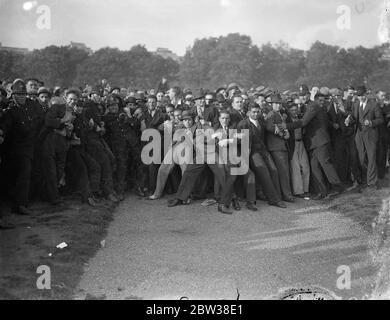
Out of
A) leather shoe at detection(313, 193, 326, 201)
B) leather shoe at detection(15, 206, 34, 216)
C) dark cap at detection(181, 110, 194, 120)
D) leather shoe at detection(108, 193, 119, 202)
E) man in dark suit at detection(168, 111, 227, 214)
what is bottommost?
leather shoe at detection(313, 193, 326, 201)

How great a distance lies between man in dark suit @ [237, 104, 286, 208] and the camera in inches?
338

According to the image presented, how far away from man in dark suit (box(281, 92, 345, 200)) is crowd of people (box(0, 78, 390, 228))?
0.9 inches

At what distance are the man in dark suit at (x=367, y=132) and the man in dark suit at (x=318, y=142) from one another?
37.5 inches

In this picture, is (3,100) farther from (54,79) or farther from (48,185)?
(54,79)

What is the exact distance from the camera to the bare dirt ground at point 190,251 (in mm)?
4723

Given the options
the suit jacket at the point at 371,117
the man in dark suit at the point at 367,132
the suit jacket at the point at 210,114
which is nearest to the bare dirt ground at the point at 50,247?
the suit jacket at the point at 210,114

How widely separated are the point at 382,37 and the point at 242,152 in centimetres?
322

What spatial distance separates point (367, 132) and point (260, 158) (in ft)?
10.1

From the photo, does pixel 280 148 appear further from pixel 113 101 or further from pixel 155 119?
pixel 113 101

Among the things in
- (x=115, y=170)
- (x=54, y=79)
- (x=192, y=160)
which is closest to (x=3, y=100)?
(x=115, y=170)

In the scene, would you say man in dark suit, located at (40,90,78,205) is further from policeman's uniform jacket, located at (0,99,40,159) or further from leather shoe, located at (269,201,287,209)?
leather shoe, located at (269,201,287,209)

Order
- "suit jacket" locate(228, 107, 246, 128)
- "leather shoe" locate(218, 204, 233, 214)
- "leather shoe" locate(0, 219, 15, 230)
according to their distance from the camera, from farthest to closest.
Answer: "suit jacket" locate(228, 107, 246, 128) → "leather shoe" locate(218, 204, 233, 214) → "leather shoe" locate(0, 219, 15, 230)

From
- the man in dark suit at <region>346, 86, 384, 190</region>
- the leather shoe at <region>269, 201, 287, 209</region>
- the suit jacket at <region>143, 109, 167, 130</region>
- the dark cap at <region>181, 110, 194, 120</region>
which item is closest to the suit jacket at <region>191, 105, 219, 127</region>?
the dark cap at <region>181, 110, 194, 120</region>

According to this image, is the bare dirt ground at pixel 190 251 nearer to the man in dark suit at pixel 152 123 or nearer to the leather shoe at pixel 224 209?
the leather shoe at pixel 224 209
